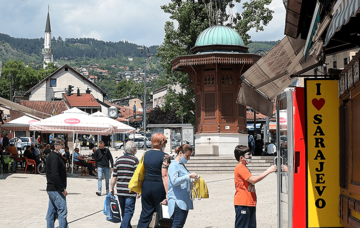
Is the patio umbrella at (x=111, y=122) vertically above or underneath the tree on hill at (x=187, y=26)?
underneath

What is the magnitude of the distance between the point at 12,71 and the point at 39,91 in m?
12.8

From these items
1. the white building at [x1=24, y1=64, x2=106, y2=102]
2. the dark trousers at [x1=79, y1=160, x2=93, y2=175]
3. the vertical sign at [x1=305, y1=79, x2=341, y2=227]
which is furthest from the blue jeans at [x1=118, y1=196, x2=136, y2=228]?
the white building at [x1=24, y1=64, x2=106, y2=102]

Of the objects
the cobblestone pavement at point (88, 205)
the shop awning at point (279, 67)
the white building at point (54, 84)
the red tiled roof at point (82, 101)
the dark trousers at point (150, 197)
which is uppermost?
the white building at point (54, 84)

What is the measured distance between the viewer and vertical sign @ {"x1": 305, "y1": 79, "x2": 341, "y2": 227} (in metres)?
5.73

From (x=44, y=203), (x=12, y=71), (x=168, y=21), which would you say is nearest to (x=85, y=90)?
(x=12, y=71)

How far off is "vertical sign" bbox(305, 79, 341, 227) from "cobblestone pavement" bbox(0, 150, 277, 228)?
13.7ft

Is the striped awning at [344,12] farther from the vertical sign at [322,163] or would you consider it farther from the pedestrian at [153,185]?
the pedestrian at [153,185]

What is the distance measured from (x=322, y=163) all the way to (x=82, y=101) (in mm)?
83349

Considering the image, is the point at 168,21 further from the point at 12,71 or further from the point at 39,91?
the point at 12,71

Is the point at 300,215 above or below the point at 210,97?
below

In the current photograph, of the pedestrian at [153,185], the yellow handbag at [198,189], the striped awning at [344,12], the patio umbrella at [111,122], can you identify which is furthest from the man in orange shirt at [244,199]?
the patio umbrella at [111,122]

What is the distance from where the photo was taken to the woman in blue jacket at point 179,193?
7090 mm

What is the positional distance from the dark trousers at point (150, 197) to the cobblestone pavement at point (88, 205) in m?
2.81

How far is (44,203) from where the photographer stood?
13.9m
